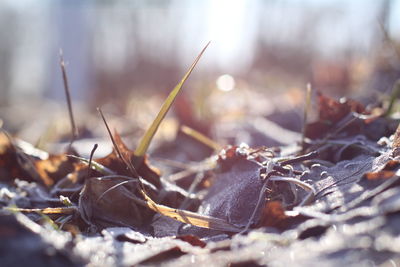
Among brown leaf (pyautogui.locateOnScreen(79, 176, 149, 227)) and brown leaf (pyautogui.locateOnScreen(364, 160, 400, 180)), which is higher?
brown leaf (pyautogui.locateOnScreen(364, 160, 400, 180))

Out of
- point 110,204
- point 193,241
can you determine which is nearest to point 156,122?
point 110,204

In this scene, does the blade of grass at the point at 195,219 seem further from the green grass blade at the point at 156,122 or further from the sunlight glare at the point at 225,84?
the sunlight glare at the point at 225,84

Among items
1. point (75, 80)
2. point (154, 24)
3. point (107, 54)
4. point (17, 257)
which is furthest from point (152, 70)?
point (17, 257)

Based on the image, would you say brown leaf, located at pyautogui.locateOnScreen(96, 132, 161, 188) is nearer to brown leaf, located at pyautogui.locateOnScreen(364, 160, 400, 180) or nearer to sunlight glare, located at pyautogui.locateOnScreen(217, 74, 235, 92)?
brown leaf, located at pyautogui.locateOnScreen(364, 160, 400, 180)

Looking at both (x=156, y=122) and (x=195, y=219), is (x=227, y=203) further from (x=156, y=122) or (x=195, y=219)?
(x=156, y=122)

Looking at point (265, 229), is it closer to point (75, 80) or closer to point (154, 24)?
point (154, 24)

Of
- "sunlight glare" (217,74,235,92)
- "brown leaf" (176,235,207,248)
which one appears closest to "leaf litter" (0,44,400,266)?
"brown leaf" (176,235,207,248)

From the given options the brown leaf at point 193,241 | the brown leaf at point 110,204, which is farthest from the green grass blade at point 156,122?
the brown leaf at point 193,241

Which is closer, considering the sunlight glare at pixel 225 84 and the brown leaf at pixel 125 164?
the brown leaf at pixel 125 164
